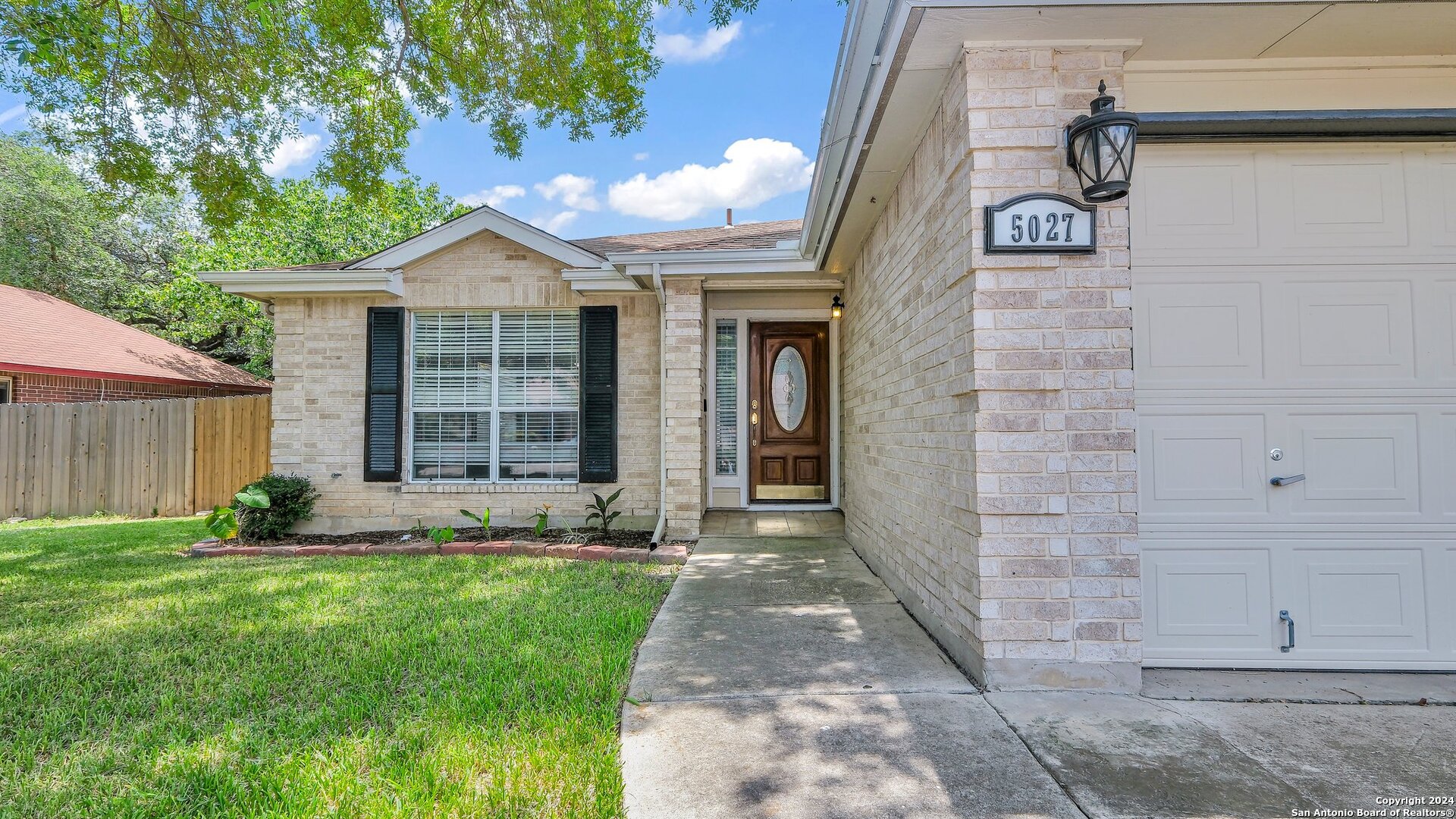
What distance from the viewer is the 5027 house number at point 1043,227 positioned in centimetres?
249

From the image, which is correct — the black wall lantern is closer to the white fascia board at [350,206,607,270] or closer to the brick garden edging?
the brick garden edging

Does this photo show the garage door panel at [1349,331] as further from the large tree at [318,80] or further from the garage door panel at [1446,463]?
the large tree at [318,80]

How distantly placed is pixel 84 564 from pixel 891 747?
6.58m

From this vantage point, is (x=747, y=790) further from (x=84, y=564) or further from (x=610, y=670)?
(x=84, y=564)

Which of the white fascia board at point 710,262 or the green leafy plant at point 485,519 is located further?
the green leafy plant at point 485,519

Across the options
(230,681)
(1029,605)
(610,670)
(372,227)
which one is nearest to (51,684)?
(230,681)

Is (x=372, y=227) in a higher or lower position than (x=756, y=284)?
higher

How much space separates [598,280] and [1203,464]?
16.0ft

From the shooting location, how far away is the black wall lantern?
7.50 ft

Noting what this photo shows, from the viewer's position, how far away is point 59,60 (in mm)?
4664

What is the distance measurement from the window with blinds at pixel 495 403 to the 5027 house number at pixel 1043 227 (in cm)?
457

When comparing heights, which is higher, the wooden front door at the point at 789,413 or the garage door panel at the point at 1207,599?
the wooden front door at the point at 789,413

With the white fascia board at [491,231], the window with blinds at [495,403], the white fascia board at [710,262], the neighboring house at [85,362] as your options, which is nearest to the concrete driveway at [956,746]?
the white fascia board at [710,262]

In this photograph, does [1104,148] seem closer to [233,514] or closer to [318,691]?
[318,691]
